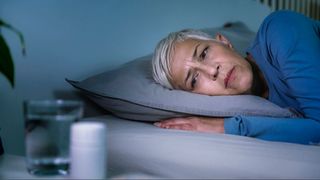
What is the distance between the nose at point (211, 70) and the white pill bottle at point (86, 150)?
617 millimetres

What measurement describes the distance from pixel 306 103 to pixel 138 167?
51 cm

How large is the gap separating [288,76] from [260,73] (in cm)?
19

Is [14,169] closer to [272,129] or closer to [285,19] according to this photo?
[272,129]

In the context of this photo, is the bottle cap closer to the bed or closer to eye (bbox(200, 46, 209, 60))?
the bed

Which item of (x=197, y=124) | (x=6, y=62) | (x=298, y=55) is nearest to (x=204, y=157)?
(x=197, y=124)

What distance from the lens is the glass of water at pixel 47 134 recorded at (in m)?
0.56

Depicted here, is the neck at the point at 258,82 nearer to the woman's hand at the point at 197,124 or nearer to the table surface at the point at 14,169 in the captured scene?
the woman's hand at the point at 197,124

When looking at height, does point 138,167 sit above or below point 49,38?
below

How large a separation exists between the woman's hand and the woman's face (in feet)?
0.49

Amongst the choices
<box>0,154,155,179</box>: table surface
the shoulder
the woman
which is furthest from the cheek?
<box>0,154,155,179</box>: table surface

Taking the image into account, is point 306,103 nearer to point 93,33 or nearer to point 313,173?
point 313,173

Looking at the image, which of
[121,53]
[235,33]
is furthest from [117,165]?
[235,33]

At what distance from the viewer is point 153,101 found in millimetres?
987

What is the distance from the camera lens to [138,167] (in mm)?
714
